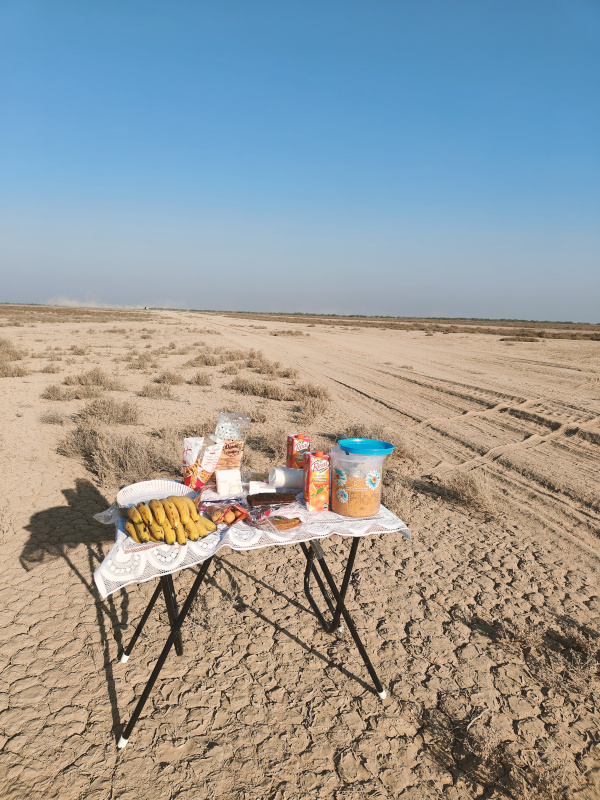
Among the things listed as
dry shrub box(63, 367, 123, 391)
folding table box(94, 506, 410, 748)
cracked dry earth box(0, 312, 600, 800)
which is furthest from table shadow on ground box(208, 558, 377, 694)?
dry shrub box(63, 367, 123, 391)

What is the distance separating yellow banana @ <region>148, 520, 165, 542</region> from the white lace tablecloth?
5cm

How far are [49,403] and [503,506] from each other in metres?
9.39

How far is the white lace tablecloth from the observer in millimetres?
2184

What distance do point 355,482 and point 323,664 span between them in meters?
1.41

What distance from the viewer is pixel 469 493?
17.7ft

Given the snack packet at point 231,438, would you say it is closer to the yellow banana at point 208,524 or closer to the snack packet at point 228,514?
the snack packet at point 228,514

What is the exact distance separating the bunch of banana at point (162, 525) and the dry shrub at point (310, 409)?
654cm

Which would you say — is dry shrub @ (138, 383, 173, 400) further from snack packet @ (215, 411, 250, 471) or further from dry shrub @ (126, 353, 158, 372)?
snack packet @ (215, 411, 250, 471)

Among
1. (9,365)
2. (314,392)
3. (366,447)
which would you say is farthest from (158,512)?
(9,365)

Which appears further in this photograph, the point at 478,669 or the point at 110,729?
the point at 478,669

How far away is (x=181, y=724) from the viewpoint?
2535 mm

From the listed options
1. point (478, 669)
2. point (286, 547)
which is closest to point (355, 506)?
point (478, 669)

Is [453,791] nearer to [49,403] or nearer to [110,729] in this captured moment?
A: [110,729]

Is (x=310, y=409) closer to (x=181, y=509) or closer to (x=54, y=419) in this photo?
(x=54, y=419)
